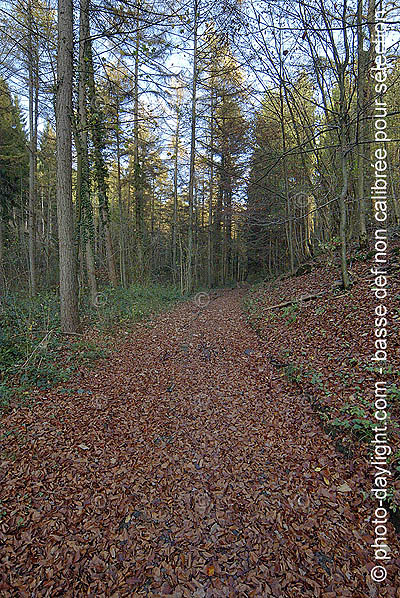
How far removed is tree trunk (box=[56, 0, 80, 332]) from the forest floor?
87.1 inches

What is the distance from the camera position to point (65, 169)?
265 inches

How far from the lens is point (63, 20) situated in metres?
6.34

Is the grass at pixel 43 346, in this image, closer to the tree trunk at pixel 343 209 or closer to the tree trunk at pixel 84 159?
the tree trunk at pixel 84 159

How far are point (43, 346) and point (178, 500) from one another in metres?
3.82

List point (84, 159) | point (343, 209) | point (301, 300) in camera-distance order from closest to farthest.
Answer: point (343, 209)
point (301, 300)
point (84, 159)

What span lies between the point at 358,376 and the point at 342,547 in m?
2.36

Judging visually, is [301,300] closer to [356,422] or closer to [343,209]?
[343,209]

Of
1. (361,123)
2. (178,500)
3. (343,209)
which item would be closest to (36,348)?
(178,500)

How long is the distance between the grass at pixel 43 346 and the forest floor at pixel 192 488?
1.19 feet

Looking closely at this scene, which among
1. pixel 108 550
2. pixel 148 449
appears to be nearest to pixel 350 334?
pixel 148 449

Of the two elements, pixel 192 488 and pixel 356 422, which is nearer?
pixel 192 488

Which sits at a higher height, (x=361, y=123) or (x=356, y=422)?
(x=361, y=123)

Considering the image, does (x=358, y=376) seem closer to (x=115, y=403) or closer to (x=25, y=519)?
(x=115, y=403)

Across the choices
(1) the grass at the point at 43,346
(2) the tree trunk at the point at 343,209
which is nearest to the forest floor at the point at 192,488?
(1) the grass at the point at 43,346
